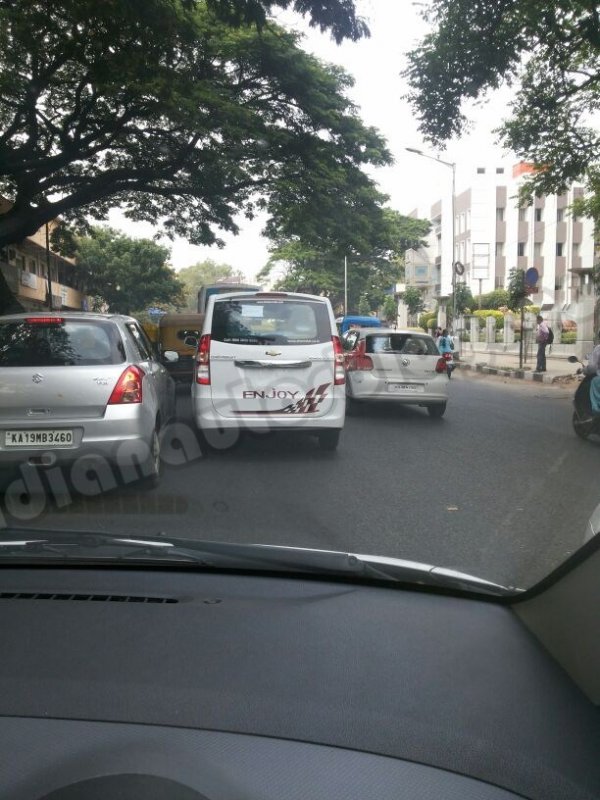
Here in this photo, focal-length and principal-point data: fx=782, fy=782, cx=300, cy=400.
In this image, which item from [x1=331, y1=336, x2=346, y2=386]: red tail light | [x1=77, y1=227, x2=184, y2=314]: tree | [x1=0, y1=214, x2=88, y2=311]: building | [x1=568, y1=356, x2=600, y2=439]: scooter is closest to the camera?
[x1=331, y1=336, x2=346, y2=386]: red tail light

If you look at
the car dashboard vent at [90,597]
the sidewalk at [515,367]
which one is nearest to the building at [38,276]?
the sidewalk at [515,367]

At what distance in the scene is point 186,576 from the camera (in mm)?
2516

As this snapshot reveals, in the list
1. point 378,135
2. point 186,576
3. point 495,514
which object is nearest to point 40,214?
point 378,135

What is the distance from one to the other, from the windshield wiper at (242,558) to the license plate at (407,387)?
31.7ft

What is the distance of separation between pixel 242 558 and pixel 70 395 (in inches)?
158

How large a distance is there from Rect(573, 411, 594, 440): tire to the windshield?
0.03m

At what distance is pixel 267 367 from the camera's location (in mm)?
8414

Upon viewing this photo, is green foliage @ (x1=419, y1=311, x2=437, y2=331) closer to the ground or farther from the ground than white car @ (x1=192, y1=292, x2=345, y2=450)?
farther from the ground

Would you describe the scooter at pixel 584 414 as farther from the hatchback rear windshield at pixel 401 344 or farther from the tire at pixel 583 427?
the hatchback rear windshield at pixel 401 344

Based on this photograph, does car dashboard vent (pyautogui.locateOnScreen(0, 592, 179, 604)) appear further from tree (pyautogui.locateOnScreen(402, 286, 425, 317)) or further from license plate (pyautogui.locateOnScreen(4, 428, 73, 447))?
tree (pyautogui.locateOnScreen(402, 286, 425, 317))

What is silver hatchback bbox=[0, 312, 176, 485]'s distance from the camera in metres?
6.16

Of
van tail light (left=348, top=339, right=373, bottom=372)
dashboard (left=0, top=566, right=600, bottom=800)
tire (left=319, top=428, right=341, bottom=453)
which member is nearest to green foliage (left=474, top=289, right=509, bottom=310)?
van tail light (left=348, top=339, right=373, bottom=372)

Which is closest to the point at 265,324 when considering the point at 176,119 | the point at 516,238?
the point at 176,119

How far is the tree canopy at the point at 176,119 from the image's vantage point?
510 inches
